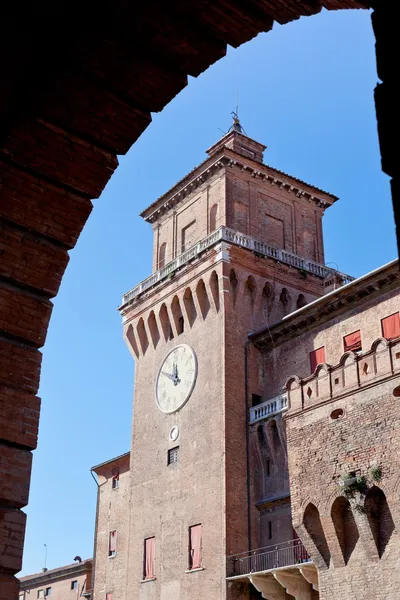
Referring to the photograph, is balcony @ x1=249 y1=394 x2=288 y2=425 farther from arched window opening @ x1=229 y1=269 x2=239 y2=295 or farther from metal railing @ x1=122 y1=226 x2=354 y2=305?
metal railing @ x1=122 y1=226 x2=354 y2=305

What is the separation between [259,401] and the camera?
1062 inches

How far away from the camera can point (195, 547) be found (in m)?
25.4

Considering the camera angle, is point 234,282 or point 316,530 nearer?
point 316,530

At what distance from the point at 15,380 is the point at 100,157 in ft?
4.07

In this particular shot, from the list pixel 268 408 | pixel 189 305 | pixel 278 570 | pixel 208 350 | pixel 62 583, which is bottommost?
pixel 278 570

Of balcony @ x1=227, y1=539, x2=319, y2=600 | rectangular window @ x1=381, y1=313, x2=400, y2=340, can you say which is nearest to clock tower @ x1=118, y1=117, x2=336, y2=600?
balcony @ x1=227, y1=539, x2=319, y2=600

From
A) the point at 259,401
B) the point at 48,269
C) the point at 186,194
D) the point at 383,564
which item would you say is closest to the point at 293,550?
the point at 259,401

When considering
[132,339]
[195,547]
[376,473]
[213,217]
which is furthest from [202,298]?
[376,473]

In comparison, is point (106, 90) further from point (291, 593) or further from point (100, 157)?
point (291, 593)

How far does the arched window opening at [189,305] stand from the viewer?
95.3ft

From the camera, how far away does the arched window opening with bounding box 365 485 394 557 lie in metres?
14.9

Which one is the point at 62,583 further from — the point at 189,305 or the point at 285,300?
the point at 285,300

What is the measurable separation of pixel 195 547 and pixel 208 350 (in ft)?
20.6

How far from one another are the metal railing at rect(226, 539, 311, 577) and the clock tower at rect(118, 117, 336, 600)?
293 millimetres
